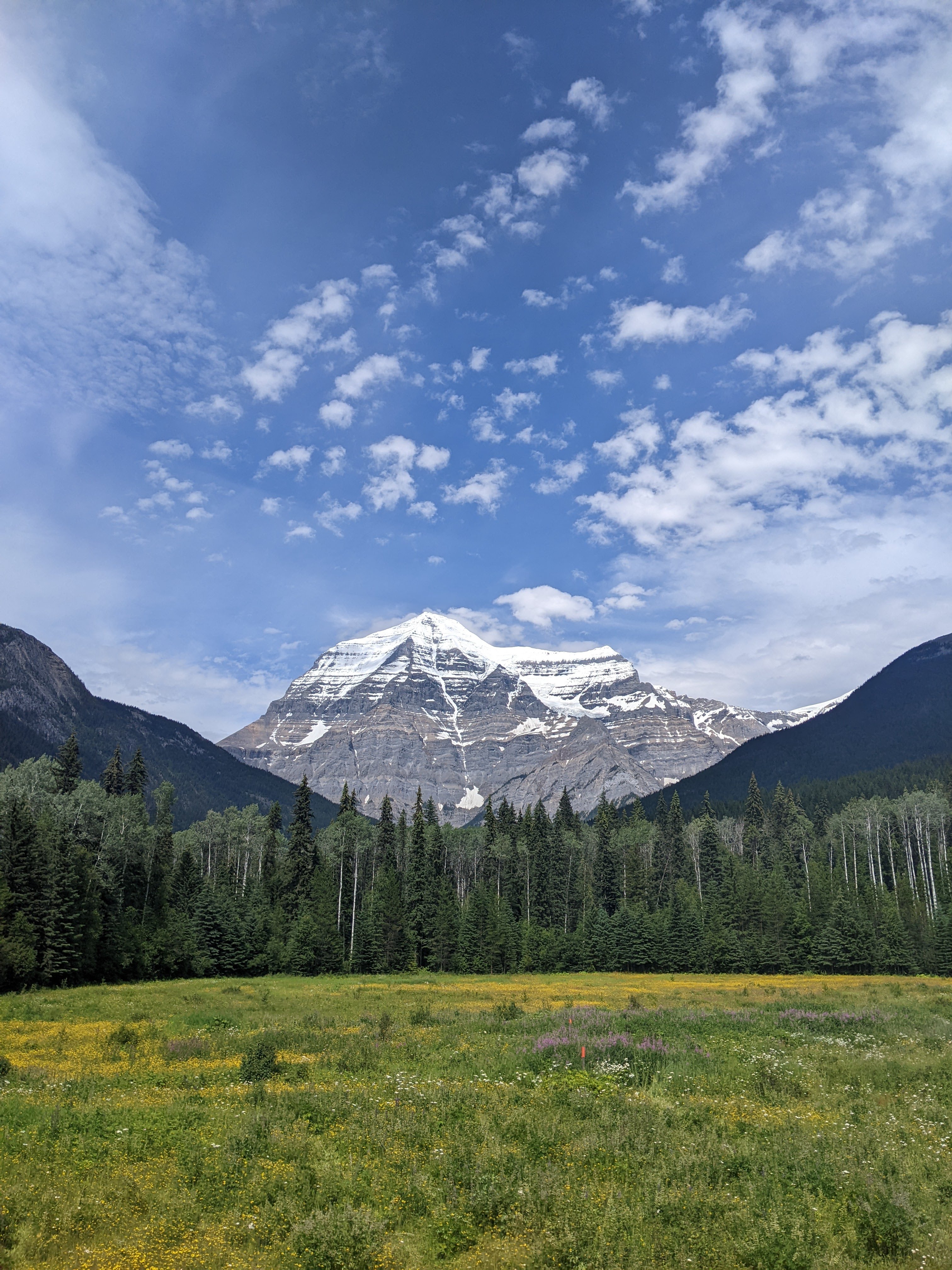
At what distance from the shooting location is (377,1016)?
32.4m

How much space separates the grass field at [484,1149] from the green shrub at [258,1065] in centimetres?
21

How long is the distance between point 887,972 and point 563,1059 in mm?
74819

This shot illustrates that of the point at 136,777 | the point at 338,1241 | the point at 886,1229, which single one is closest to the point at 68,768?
the point at 136,777

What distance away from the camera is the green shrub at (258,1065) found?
19.1 meters

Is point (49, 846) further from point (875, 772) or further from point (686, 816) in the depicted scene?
point (875, 772)

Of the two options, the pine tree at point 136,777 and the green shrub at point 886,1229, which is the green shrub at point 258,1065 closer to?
the green shrub at point 886,1229

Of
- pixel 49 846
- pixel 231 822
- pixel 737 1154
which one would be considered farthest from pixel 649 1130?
pixel 231 822

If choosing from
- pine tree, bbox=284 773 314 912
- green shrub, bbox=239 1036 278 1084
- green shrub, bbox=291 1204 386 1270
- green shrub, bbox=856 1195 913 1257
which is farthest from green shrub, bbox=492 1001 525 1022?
pine tree, bbox=284 773 314 912

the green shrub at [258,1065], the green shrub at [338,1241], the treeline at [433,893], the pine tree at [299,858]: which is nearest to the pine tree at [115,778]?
the treeline at [433,893]

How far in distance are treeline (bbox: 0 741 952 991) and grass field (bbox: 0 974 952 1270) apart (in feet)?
124

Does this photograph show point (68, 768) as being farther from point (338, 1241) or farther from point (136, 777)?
point (338, 1241)

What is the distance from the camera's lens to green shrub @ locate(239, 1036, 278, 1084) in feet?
62.7

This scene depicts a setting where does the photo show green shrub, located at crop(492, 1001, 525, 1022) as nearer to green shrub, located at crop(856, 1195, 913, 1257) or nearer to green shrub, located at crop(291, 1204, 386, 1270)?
green shrub, located at crop(856, 1195, 913, 1257)

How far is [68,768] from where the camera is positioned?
284ft
